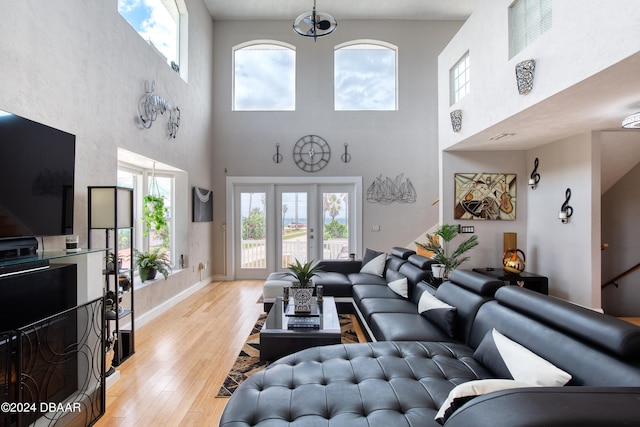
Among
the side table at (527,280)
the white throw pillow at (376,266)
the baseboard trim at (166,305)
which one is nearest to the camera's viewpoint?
the baseboard trim at (166,305)

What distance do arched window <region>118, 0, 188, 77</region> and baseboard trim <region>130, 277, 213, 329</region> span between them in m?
3.29

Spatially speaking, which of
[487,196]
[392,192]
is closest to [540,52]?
[487,196]

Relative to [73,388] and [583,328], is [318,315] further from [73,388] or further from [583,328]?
[583,328]

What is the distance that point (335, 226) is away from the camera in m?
6.54

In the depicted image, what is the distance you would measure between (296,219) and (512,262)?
12.3ft

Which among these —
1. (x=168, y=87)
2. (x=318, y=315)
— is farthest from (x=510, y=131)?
(x=168, y=87)

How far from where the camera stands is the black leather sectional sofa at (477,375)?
848 millimetres

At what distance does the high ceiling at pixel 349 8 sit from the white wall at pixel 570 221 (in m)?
3.36

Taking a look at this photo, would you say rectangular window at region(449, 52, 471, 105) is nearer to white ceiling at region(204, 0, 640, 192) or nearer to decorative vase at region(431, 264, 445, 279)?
white ceiling at region(204, 0, 640, 192)

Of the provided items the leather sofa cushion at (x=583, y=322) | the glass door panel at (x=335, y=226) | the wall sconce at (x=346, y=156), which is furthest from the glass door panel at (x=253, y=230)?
the leather sofa cushion at (x=583, y=322)

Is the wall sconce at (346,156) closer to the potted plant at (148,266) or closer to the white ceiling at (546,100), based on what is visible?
the white ceiling at (546,100)

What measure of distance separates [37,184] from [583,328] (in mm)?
3166

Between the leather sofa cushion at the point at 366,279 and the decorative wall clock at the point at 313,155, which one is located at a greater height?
the decorative wall clock at the point at 313,155

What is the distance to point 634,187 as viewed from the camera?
435 centimetres
